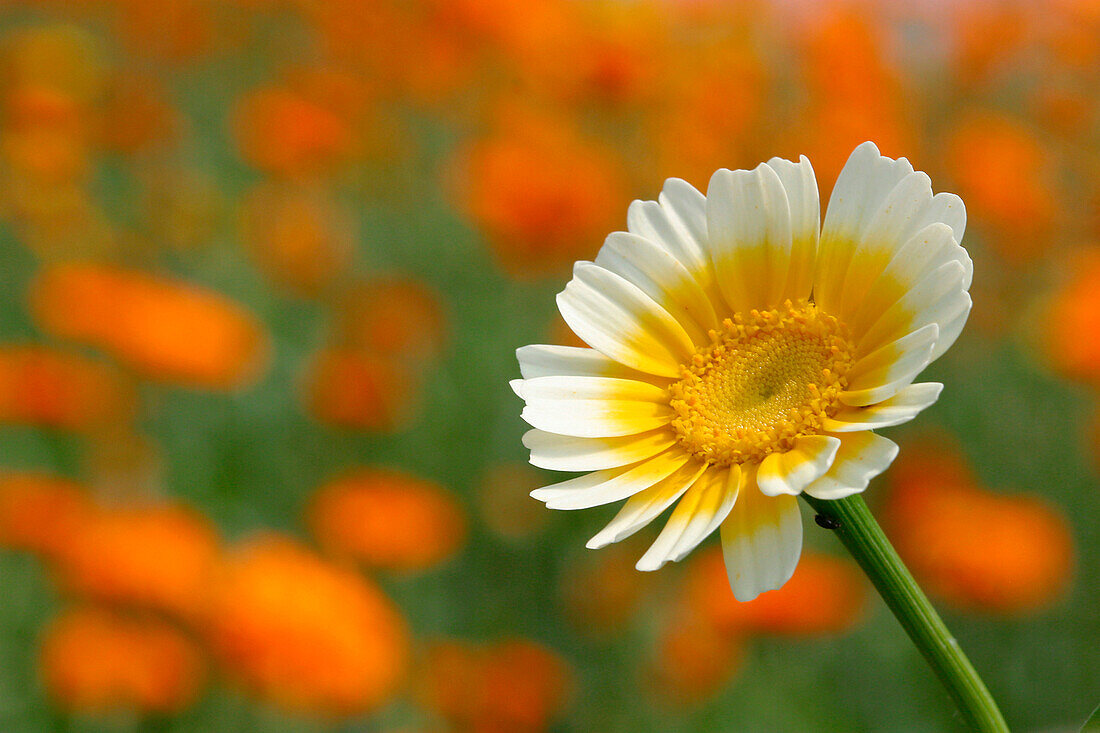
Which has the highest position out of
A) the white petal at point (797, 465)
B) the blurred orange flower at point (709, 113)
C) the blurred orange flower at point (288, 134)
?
the blurred orange flower at point (288, 134)

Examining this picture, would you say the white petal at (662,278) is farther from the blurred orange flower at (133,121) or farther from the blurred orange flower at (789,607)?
the blurred orange flower at (133,121)

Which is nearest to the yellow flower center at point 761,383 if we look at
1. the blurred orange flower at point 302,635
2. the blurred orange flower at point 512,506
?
the blurred orange flower at point 302,635

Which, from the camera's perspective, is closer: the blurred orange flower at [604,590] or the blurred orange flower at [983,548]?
the blurred orange flower at [983,548]

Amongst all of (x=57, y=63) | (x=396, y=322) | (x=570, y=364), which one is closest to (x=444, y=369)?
(x=396, y=322)

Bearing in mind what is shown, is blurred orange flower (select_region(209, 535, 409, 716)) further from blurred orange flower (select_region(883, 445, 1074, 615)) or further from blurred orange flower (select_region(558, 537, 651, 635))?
blurred orange flower (select_region(883, 445, 1074, 615))

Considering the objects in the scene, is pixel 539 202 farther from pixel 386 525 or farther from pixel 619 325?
pixel 619 325

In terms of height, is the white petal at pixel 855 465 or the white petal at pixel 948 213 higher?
the white petal at pixel 948 213

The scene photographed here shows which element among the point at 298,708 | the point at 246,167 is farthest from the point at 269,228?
the point at 298,708

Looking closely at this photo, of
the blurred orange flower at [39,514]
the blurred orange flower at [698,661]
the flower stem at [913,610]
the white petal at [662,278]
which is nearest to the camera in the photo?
the flower stem at [913,610]
